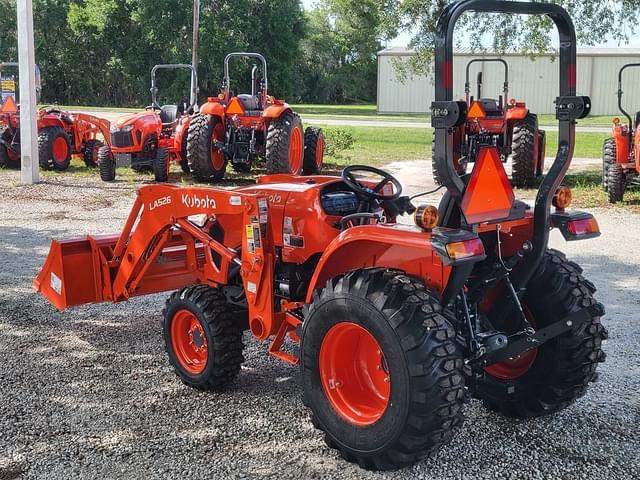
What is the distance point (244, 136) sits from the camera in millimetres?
13781

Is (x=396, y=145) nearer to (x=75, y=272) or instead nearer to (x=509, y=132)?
(x=509, y=132)

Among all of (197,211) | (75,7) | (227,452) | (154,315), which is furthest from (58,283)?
(75,7)

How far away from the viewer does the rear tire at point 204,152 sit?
13.2 meters

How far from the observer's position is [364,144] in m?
21.0

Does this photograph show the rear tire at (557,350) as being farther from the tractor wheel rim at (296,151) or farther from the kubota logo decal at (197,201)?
the tractor wheel rim at (296,151)

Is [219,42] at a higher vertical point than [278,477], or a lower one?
higher

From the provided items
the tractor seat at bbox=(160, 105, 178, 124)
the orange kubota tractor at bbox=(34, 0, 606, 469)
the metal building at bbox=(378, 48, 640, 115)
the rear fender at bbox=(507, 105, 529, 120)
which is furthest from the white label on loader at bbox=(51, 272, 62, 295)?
the metal building at bbox=(378, 48, 640, 115)

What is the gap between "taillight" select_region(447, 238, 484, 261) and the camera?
308 cm

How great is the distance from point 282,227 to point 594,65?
4061cm

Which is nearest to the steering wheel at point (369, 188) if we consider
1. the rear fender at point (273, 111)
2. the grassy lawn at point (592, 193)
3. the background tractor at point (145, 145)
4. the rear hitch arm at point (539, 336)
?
the rear hitch arm at point (539, 336)

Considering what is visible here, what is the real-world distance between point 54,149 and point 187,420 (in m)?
12.0

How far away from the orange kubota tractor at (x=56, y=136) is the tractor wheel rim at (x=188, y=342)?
11040 millimetres

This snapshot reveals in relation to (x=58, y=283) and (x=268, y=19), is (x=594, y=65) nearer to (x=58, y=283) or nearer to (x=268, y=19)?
(x=268, y=19)

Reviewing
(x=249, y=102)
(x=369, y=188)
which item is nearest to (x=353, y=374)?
(x=369, y=188)
